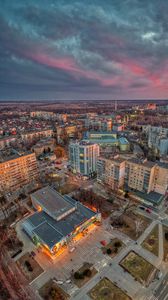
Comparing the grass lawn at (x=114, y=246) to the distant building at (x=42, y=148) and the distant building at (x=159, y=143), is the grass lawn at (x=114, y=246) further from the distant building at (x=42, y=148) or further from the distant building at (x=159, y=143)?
the distant building at (x=42, y=148)

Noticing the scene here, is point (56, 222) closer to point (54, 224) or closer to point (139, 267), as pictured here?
point (54, 224)

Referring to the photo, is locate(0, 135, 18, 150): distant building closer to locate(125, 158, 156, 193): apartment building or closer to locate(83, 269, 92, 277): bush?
locate(125, 158, 156, 193): apartment building

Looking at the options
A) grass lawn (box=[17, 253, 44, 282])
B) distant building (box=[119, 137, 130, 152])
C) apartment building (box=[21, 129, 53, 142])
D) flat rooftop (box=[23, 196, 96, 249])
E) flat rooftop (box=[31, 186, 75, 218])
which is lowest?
grass lawn (box=[17, 253, 44, 282])

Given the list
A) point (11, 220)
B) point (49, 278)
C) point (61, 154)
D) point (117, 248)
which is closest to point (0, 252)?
point (11, 220)

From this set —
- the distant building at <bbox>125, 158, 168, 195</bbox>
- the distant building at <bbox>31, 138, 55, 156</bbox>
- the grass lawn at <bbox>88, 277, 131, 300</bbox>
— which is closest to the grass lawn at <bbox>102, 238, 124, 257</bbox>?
the grass lawn at <bbox>88, 277, 131, 300</bbox>

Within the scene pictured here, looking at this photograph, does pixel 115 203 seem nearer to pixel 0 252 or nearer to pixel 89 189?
pixel 89 189

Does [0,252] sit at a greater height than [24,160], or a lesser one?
lesser

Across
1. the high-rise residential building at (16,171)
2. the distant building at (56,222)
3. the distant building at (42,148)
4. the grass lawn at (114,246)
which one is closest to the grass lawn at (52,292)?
the distant building at (56,222)
